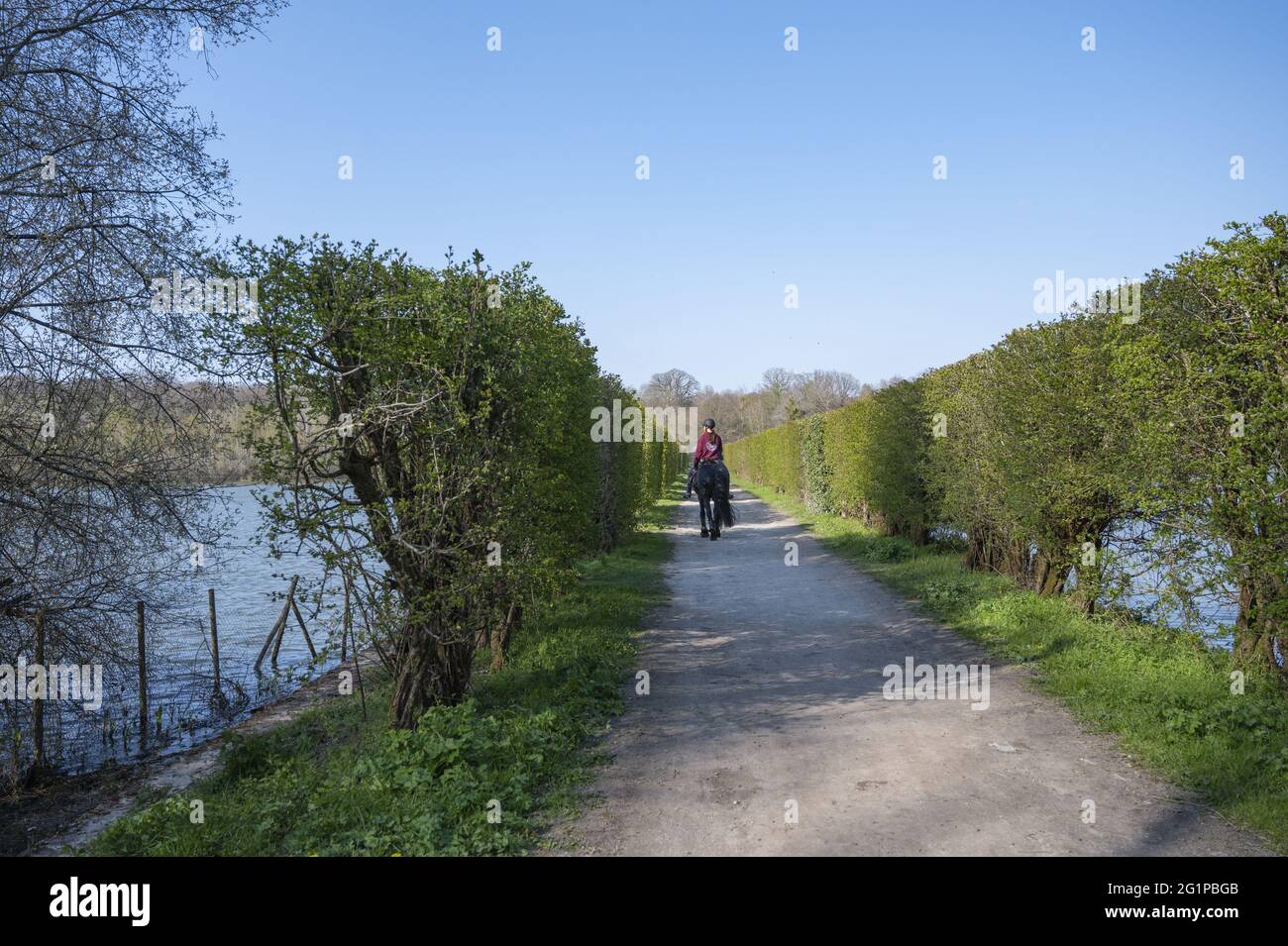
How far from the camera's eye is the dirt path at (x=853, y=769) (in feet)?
16.0

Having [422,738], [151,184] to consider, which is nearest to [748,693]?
[422,738]

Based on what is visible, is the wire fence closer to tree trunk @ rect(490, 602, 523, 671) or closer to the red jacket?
tree trunk @ rect(490, 602, 523, 671)

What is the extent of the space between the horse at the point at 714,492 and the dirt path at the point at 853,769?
4.81m

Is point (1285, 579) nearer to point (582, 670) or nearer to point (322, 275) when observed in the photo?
point (582, 670)

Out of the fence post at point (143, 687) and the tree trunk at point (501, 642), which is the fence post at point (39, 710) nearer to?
the fence post at point (143, 687)

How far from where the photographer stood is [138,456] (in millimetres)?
8672

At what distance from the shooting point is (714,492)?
15438 millimetres

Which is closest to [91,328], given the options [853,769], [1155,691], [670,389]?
[853,769]

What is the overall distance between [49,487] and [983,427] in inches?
482

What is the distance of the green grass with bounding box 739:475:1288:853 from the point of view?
5.50 metres

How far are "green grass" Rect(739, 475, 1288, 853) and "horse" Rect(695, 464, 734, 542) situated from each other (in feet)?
13.2

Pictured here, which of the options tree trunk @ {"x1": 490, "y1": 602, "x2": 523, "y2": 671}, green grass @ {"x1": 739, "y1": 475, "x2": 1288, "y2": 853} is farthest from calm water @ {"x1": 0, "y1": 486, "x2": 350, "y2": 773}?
green grass @ {"x1": 739, "y1": 475, "x2": 1288, "y2": 853}

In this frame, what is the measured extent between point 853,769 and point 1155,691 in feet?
10.6

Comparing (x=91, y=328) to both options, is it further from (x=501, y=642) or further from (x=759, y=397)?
(x=759, y=397)
